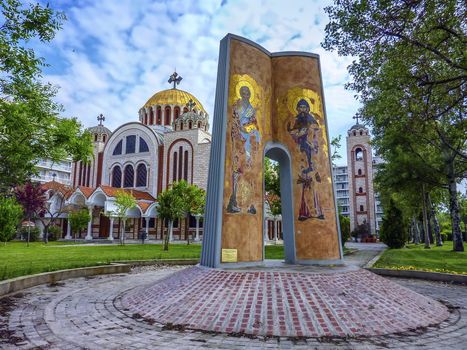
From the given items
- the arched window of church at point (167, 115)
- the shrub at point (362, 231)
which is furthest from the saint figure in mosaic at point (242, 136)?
the shrub at point (362, 231)

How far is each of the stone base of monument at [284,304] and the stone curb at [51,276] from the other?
3202 mm

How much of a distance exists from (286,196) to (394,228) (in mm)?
22613

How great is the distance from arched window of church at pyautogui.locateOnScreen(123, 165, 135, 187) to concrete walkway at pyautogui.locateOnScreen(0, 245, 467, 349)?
41.0m

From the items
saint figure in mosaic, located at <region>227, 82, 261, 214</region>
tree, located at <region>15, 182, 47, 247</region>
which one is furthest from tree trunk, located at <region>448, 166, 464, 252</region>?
tree, located at <region>15, 182, 47, 247</region>

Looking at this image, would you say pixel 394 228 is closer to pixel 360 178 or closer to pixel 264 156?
pixel 264 156

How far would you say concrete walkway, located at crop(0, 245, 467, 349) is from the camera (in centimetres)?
520

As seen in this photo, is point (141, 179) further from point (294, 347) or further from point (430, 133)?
point (294, 347)

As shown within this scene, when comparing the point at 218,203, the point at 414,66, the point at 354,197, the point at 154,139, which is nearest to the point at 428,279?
the point at 414,66

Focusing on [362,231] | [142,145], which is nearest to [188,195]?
[142,145]

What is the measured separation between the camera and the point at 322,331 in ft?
18.8

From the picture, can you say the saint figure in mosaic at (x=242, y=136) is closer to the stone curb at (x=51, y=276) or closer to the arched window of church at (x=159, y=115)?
the stone curb at (x=51, y=276)

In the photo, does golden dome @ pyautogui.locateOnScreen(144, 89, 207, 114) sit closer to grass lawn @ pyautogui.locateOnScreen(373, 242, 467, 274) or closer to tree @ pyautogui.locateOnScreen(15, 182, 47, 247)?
tree @ pyautogui.locateOnScreen(15, 182, 47, 247)

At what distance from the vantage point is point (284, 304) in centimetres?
642

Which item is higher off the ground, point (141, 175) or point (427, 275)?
point (141, 175)
